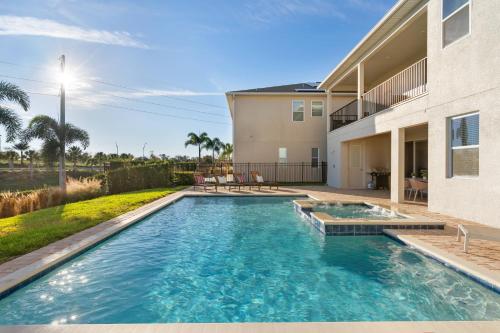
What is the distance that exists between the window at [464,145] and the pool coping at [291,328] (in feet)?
18.9

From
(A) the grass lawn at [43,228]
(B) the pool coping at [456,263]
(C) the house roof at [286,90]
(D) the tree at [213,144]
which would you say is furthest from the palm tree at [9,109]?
(D) the tree at [213,144]

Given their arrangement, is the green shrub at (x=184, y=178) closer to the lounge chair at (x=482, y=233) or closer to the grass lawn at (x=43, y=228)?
the grass lawn at (x=43, y=228)

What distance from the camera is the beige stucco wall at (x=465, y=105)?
666cm

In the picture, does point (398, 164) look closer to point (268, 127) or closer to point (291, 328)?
point (291, 328)

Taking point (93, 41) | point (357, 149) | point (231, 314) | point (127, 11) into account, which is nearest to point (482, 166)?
point (231, 314)

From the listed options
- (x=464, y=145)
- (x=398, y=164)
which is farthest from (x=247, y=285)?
(x=398, y=164)

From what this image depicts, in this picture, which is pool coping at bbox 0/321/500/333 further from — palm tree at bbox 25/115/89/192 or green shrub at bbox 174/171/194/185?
green shrub at bbox 174/171/194/185

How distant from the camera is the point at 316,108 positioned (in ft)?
69.7

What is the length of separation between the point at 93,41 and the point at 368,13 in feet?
51.7

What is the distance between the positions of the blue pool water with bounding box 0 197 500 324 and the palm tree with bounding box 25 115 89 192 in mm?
13792

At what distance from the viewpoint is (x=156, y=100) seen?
36188 mm

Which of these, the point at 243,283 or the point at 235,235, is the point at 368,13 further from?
the point at 243,283

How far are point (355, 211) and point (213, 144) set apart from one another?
133 feet

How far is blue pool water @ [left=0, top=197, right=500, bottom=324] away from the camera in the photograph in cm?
355
